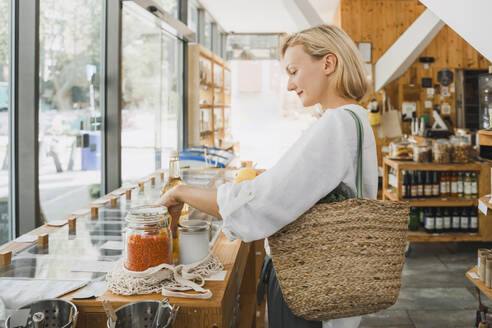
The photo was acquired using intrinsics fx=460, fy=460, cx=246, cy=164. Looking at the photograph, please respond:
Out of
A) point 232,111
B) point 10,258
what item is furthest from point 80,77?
point 232,111

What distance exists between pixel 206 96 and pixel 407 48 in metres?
3.04

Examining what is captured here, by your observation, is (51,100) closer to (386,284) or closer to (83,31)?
(83,31)

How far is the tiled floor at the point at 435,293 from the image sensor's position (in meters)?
3.16

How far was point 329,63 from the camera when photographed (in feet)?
4.05

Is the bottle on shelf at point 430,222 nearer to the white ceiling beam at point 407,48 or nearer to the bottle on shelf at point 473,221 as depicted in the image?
the bottle on shelf at point 473,221

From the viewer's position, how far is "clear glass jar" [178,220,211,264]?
1.34m

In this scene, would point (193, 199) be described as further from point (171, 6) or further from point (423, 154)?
point (171, 6)

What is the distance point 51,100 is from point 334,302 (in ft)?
8.12

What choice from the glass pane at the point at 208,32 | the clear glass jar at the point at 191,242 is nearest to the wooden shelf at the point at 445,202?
the clear glass jar at the point at 191,242

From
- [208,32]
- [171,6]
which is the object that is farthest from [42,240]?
[208,32]

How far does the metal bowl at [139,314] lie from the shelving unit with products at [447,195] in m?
3.84

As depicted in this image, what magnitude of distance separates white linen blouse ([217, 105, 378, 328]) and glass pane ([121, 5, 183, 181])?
343 centimetres

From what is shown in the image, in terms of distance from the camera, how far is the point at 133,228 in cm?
123

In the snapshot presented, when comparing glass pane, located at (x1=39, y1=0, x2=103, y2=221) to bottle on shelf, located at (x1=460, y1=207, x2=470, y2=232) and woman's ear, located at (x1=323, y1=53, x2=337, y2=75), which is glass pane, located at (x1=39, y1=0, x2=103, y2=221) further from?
bottle on shelf, located at (x1=460, y1=207, x2=470, y2=232)
